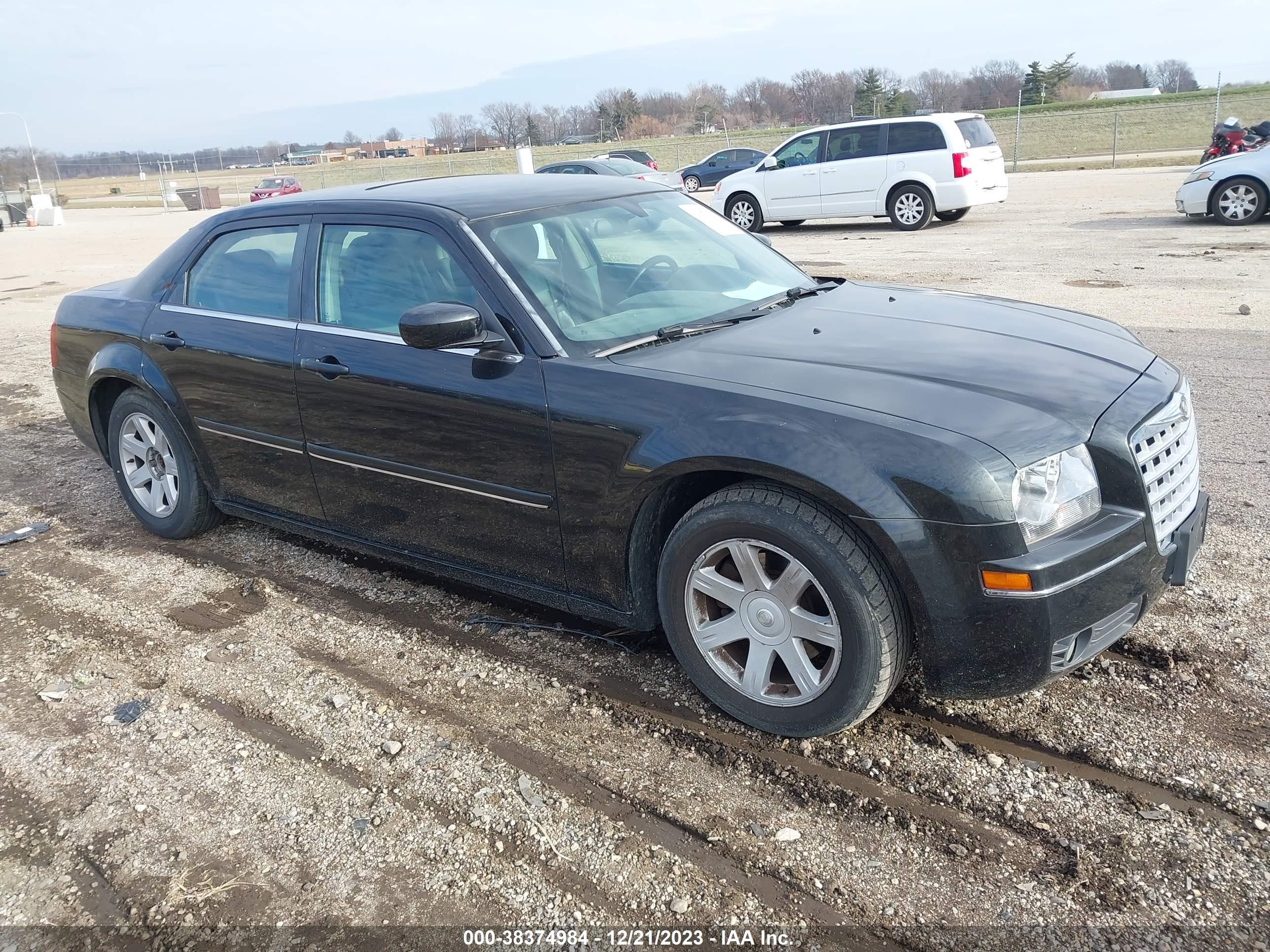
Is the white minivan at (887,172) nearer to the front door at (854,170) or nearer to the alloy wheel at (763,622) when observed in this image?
the front door at (854,170)

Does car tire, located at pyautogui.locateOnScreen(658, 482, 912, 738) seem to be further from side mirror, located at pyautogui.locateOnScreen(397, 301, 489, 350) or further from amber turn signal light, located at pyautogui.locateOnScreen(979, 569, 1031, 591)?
side mirror, located at pyautogui.locateOnScreen(397, 301, 489, 350)

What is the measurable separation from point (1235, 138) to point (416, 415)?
21.2 metres

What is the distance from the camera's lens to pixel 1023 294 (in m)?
10.1

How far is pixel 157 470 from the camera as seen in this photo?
17.4ft

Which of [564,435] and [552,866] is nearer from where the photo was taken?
[552,866]

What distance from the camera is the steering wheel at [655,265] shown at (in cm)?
402

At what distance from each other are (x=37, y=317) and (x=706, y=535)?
13.6 metres

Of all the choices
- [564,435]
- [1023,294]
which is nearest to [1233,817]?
[564,435]

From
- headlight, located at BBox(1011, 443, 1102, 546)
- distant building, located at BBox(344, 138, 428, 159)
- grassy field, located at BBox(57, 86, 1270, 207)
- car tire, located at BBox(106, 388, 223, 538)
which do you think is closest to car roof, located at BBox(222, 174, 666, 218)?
car tire, located at BBox(106, 388, 223, 538)

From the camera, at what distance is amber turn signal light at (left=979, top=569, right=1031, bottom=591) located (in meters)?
2.71

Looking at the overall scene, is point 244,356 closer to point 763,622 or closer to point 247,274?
point 247,274

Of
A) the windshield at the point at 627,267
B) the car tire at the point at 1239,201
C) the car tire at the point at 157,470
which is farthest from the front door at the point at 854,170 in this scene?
the car tire at the point at 157,470

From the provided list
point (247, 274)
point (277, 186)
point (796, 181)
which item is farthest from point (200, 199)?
point (247, 274)

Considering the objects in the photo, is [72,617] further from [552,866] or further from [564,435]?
[552,866]
